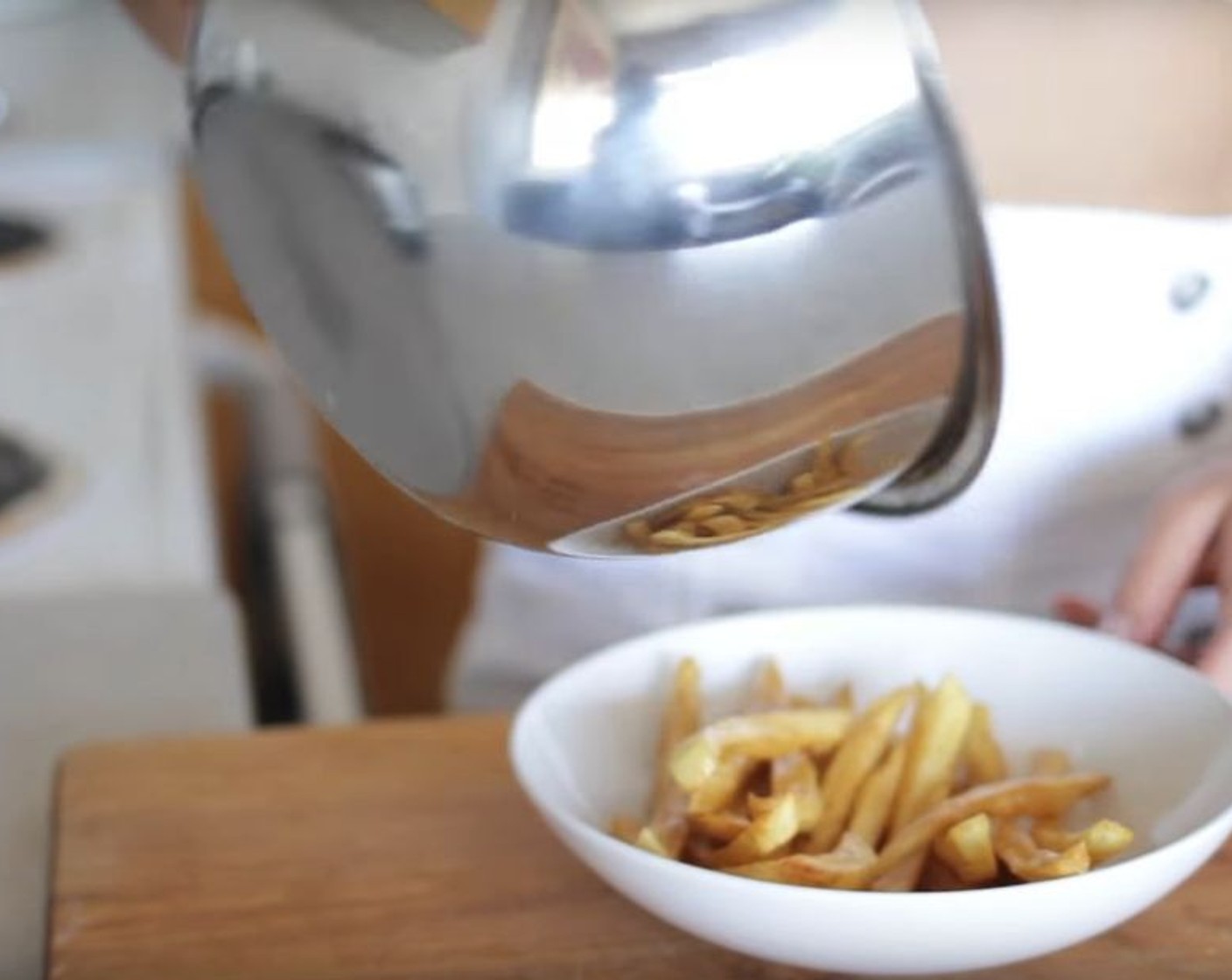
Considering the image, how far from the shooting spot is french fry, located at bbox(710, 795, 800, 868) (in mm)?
Result: 517

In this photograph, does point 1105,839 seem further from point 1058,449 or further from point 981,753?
point 1058,449

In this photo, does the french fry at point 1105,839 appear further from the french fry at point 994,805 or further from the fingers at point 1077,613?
the fingers at point 1077,613

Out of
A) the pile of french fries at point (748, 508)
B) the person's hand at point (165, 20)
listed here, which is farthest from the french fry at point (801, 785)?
the person's hand at point (165, 20)

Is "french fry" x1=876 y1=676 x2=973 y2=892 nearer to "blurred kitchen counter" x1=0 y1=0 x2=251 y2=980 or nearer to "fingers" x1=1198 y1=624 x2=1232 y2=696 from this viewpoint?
"fingers" x1=1198 y1=624 x2=1232 y2=696

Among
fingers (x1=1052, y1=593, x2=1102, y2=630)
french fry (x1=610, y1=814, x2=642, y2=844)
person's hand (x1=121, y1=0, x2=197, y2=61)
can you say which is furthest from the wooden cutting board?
person's hand (x1=121, y1=0, x2=197, y2=61)

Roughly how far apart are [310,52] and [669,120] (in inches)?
2.8

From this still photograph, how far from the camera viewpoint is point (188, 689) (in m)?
0.78

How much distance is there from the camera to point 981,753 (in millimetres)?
588

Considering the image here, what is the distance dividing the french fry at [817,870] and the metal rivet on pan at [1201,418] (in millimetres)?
374

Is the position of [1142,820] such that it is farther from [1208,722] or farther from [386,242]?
[386,242]

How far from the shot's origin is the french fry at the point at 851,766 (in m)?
0.55

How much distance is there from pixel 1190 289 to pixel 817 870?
1.30 feet

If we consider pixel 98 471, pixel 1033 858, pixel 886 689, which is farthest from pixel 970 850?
pixel 98 471

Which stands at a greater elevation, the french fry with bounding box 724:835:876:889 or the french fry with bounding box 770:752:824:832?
the french fry with bounding box 724:835:876:889
